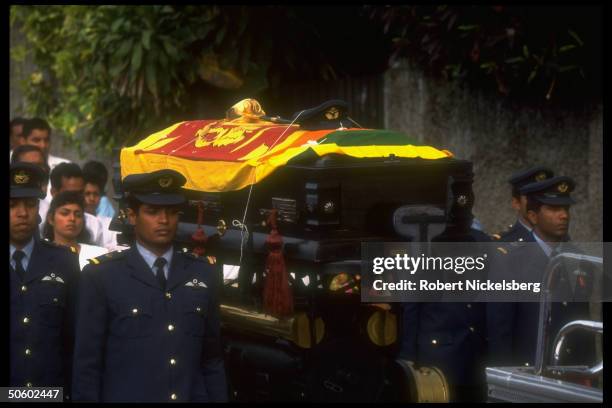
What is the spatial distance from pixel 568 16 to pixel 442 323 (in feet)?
11.8

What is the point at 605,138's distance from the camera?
937 cm

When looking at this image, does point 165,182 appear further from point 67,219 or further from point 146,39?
point 146,39

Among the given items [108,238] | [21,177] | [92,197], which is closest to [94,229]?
[108,238]

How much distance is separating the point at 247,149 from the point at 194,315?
50.6 inches

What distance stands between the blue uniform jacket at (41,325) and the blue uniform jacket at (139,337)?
1.53ft

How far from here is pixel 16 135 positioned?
11.9 meters

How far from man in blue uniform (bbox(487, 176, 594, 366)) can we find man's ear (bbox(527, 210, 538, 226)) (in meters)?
0.08

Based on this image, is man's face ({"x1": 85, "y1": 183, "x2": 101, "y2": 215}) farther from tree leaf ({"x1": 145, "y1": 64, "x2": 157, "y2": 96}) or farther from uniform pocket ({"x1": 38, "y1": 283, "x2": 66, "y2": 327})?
uniform pocket ({"x1": 38, "y1": 283, "x2": 66, "y2": 327})

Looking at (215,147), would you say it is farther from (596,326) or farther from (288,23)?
(288,23)

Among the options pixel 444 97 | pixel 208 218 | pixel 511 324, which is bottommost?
pixel 511 324

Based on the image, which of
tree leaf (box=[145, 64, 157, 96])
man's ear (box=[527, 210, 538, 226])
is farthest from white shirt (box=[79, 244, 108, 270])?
tree leaf (box=[145, 64, 157, 96])

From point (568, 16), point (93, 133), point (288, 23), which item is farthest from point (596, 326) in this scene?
point (93, 133)

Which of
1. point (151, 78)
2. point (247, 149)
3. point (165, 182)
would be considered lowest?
point (165, 182)

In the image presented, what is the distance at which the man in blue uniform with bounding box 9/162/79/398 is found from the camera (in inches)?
240
